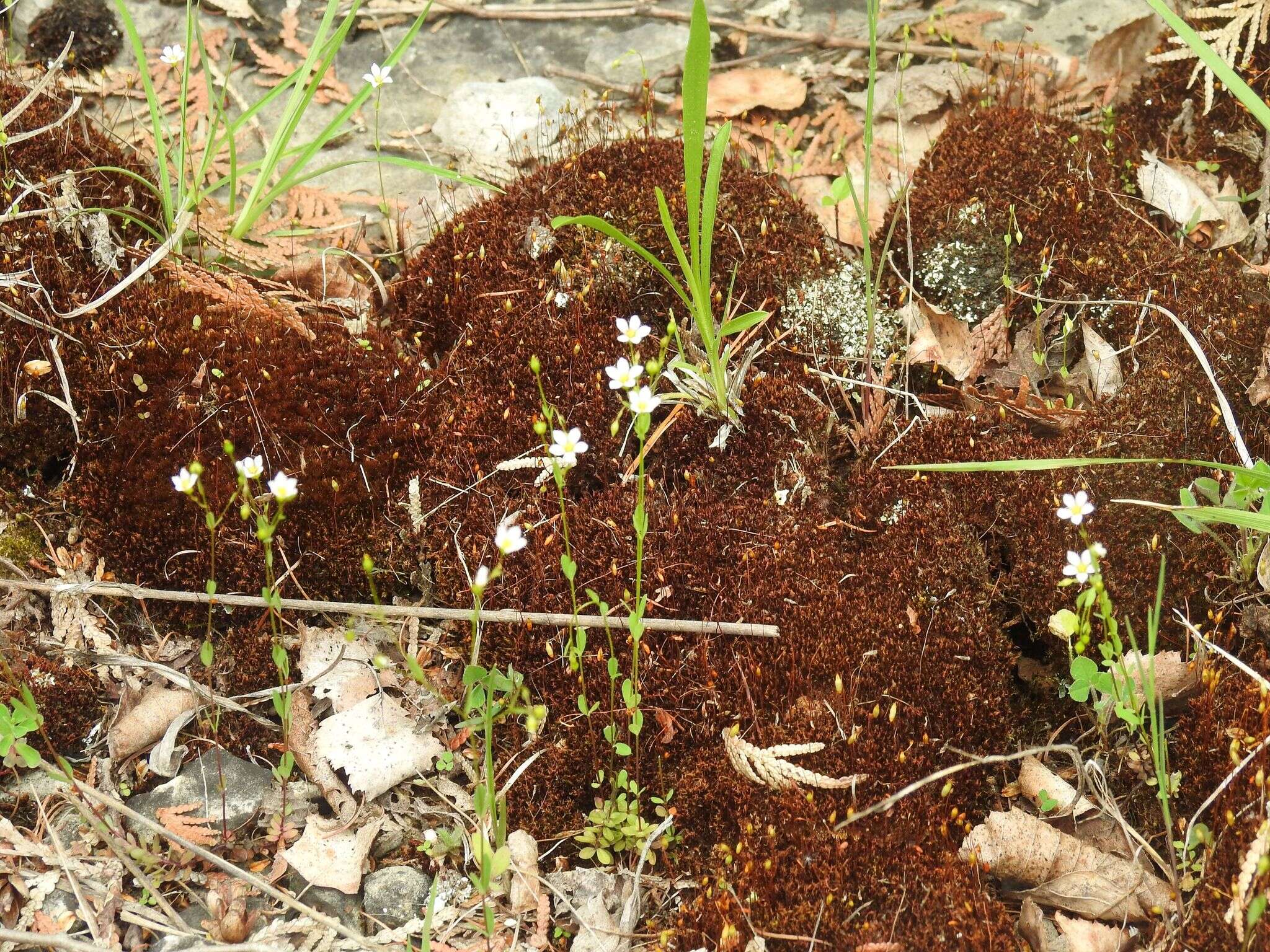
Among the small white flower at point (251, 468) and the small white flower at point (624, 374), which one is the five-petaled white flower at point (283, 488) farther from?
the small white flower at point (624, 374)

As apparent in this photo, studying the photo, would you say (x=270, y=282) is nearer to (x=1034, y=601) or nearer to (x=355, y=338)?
(x=355, y=338)

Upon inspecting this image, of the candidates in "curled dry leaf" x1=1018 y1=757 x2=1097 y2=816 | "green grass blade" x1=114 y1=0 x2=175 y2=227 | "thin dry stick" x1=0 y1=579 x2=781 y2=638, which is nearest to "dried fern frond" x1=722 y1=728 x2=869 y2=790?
"thin dry stick" x1=0 y1=579 x2=781 y2=638

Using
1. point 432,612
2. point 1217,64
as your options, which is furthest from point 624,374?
point 1217,64

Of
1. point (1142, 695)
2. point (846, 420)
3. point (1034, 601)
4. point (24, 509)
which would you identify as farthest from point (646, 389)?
point (24, 509)

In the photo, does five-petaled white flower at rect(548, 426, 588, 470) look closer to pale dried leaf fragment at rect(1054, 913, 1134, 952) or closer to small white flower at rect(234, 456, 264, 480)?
small white flower at rect(234, 456, 264, 480)

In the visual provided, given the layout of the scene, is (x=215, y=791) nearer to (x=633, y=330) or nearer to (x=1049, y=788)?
(x=633, y=330)

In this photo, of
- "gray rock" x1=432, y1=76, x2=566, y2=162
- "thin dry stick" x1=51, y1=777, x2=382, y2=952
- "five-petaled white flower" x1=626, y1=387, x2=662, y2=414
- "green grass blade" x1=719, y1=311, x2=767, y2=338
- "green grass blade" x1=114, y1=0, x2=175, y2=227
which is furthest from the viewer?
"gray rock" x1=432, y1=76, x2=566, y2=162
